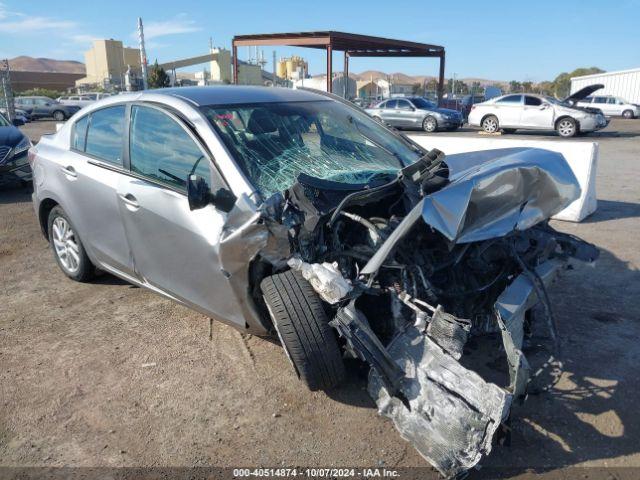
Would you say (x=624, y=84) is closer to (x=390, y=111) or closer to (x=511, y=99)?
(x=511, y=99)

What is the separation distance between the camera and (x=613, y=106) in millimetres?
32750

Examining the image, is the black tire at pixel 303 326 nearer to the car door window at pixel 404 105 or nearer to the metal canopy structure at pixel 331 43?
the metal canopy structure at pixel 331 43

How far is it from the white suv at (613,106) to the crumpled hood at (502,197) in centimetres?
3302

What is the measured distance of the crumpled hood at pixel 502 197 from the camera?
9.16ft

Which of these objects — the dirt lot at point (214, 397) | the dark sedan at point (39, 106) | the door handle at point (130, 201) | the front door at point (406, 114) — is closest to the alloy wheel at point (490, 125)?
the front door at point (406, 114)

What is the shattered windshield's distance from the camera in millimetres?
3424

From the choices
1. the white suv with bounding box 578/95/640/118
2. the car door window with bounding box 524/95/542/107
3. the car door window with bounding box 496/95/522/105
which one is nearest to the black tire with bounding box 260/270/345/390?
the car door window with bounding box 524/95/542/107

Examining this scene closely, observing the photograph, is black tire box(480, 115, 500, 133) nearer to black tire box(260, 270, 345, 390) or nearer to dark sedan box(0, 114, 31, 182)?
dark sedan box(0, 114, 31, 182)

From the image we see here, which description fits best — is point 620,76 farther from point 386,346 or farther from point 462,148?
point 386,346

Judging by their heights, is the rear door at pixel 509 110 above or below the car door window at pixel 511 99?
below

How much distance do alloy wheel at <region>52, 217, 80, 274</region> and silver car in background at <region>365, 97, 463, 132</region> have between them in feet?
63.4

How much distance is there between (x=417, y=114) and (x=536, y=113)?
5.02m

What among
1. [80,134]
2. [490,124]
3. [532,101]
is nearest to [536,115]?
[532,101]

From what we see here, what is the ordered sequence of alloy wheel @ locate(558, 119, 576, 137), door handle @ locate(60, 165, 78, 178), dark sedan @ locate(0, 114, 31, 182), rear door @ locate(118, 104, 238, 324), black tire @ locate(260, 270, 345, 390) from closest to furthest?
1. black tire @ locate(260, 270, 345, 390)
2. rear door @ locate(118, 104, 238, 324)
3. door handle @ locate(60, 165, 78, 178)
4. dark sedan @ locate(0, 114, 31, 182)
5. alloy wheel @ locate(558, 119, 576, 137)
